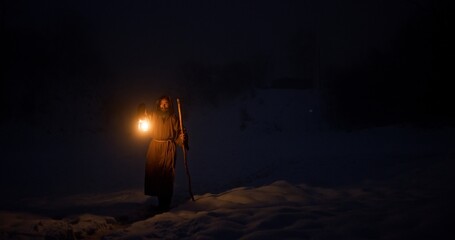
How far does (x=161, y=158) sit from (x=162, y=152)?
131 millimetres

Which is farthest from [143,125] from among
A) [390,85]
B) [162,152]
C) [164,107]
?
[390,85]

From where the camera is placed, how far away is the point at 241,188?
8.62 m

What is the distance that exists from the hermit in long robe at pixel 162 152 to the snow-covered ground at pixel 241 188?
511 mm

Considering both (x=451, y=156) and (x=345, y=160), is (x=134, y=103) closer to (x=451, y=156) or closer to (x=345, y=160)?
(x=345, y=160)

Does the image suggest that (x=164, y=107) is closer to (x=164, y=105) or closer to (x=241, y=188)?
(x=164, y=105)

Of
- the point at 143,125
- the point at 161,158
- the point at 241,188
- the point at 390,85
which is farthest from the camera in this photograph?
the point at 390,85

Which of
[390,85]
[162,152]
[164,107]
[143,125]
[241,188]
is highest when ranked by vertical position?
[390,85]

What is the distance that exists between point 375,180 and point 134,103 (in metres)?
26.9

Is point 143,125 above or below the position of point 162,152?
above

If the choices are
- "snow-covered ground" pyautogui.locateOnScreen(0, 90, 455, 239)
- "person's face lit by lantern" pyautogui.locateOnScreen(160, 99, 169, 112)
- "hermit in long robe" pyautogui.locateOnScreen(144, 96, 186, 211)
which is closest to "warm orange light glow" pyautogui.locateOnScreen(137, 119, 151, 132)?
"hermit in long robe" pyautogui.locateOnScreen(144, 96, 186, 211)

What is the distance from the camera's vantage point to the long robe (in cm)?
772

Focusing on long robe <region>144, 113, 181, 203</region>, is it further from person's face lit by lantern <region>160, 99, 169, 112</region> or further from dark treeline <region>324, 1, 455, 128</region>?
dark treeline <region>324, 1, 455, 128</region>

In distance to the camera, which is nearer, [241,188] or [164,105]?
[164,105]

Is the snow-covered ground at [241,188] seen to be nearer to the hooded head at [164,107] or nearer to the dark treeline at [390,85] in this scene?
the hooded head at [164,107]
